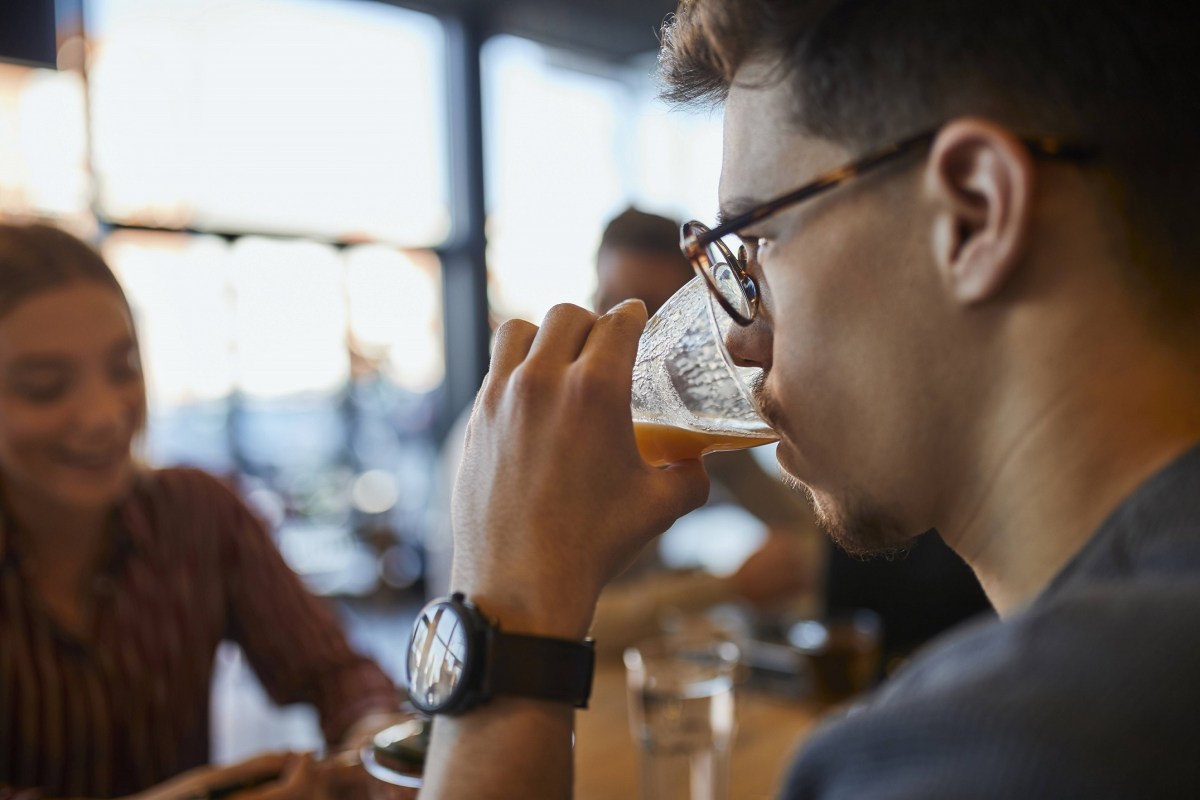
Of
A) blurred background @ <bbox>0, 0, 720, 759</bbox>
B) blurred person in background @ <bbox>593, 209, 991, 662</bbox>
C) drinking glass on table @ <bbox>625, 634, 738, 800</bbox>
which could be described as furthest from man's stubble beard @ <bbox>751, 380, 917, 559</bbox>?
blurred background @ <bbox>0, 0, 720, 759</bbox>

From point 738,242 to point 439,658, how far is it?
430 millimetres

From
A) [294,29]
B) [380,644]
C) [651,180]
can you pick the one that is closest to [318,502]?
[380,644]

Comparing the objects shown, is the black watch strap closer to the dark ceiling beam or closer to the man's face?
the man's face

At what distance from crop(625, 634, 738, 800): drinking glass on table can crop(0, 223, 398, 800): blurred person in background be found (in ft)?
1.35

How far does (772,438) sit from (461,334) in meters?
5.47

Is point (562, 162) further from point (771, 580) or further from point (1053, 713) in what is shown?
point (1053, 713)

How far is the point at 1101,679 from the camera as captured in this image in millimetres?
432

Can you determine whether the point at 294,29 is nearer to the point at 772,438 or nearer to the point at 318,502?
the point at 318,502

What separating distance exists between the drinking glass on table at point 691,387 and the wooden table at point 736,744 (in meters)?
0.44

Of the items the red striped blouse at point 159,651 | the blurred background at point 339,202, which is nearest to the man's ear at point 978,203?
the red striped blouse at point 159,651

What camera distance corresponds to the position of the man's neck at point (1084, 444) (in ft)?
1.96

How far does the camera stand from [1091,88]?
617 mm

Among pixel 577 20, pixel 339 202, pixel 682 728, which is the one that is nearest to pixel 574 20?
pixel 577 20

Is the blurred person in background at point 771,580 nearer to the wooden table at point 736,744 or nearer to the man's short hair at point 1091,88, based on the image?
the wooden table at point 736,744
